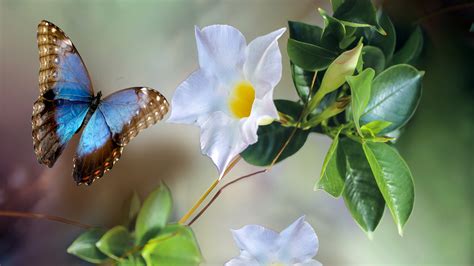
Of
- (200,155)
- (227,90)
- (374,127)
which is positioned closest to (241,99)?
(227,90)

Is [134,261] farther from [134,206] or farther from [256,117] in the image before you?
[256,117]

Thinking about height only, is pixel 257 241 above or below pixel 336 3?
below

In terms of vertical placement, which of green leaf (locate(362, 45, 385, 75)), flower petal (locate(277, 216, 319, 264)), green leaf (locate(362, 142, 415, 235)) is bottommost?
flower petal (locate(277, 216, 319, 264))

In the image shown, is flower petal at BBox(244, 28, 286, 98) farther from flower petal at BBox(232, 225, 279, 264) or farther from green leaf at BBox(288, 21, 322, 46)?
flower petal at BBox(232, 225, 279, 264)

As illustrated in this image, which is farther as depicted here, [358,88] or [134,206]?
[134,206]

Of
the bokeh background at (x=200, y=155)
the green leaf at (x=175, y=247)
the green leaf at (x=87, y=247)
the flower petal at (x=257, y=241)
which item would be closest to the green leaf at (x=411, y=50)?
the bokeh background at (x=200, y=155)

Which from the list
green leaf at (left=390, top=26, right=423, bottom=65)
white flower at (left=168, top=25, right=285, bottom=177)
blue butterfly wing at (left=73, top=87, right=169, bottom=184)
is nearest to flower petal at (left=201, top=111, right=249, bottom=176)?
white flower at (left=168, top=25, right=285, bottom=177)

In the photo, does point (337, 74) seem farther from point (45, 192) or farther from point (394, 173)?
point (45, 192)

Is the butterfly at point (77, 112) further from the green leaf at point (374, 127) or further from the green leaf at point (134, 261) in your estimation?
the green leaf at point (374, 127)
